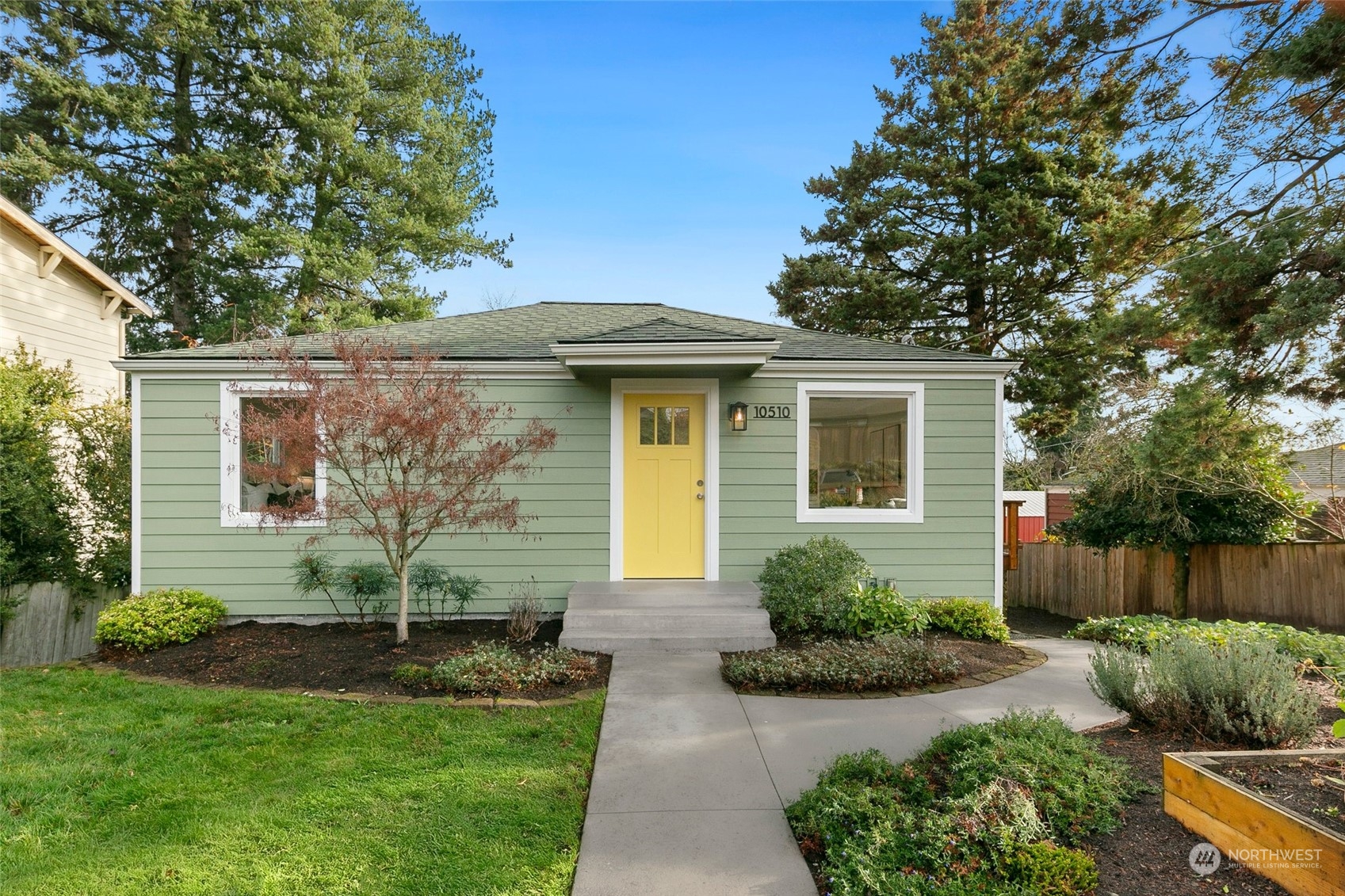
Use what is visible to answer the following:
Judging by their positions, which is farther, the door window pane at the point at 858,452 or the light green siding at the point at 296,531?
the door window pane at the point at 858,452

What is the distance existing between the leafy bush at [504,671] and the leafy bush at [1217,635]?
375cm

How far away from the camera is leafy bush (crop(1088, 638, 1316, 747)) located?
2.85 m

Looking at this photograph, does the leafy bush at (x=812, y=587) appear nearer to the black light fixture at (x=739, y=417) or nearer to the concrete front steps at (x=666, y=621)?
the concrete front steps at (x=666, y=621)

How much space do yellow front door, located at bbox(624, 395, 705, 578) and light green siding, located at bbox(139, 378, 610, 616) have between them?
278mm

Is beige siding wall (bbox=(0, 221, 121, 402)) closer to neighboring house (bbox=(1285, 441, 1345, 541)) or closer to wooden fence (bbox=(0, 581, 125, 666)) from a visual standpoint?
wooden fence (bbox=(0, 581, 125, 666))

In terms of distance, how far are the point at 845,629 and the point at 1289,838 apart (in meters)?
3.67

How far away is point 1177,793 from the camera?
236cm

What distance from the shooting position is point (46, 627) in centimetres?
582

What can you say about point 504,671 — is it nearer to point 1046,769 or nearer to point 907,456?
point 1046,769

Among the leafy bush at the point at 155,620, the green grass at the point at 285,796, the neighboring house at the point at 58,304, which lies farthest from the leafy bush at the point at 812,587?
the neighboring house at the point at 58,304

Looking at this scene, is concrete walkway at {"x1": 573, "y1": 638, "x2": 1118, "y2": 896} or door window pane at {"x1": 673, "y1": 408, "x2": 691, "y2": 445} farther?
door window pane at {"x1": 673, "y1": 408, "x2": 691, "y2": 445}

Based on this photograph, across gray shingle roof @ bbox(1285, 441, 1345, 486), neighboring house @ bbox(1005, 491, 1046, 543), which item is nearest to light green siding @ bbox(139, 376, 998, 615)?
gray shingle roof @ bbox(1285, 441, 1345, 486)

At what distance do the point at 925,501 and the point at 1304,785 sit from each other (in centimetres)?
423

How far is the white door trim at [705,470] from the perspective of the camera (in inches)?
251
